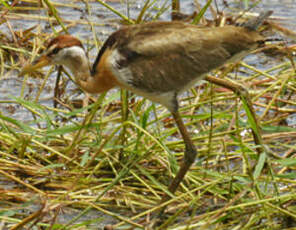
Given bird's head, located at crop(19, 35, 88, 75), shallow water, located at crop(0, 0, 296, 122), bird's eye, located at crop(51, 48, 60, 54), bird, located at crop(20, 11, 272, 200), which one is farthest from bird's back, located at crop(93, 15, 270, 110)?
shallow water, located at crop(0, 0, 296, 122)

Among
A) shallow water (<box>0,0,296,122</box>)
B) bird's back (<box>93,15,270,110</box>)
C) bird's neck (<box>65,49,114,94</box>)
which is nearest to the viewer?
bird's back (<box>93,15,270,110</box>)

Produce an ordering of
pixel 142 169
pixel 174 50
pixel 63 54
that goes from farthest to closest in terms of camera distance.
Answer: pixel 63 54 → pixel 174 50 → pixel 142 169

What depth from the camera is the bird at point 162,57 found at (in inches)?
197

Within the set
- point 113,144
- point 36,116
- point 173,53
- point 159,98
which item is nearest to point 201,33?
point 173,53

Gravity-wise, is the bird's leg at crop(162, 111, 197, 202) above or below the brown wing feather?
below

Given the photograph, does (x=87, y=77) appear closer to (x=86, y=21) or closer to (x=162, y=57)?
(x=162, y=57)

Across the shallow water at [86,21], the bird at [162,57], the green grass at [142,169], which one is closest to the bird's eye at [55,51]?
the bird at [162,57]

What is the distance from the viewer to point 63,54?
5199 millimetres

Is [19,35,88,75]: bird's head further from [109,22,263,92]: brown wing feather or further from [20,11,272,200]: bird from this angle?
[109,22,263,92]: brown wing feather

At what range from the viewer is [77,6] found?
27.5 ft

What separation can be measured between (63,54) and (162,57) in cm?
76

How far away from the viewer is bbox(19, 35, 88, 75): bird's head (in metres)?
5.16

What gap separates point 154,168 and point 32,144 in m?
1.05

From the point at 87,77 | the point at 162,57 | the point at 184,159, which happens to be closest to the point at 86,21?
the point at 87,77
